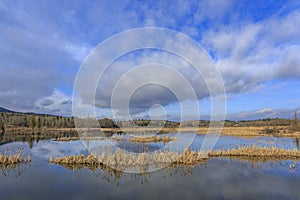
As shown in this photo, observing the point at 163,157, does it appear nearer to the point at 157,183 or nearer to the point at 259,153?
the point at 157,183

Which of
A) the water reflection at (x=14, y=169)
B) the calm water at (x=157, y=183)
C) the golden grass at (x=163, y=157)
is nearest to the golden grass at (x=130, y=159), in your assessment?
the golden grass at (x=163, y=157)

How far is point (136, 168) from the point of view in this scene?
44.9ft

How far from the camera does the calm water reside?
9609 millimetres

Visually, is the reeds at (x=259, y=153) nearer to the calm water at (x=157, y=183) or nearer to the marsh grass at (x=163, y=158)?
the marsh grass at (x=163, y=158)

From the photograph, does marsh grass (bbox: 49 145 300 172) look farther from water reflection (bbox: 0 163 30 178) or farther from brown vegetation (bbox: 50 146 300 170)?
water reflection (bbox: 0 163 30 178)

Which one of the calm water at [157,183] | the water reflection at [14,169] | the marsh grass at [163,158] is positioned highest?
the marsh grass at [163,158]

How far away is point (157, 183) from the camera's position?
36.6ft

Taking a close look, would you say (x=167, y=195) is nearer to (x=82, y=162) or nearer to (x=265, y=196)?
(x=265, y=196)

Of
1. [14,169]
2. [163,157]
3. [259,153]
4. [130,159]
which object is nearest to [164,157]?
[163,157]

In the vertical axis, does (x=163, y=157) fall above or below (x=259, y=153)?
above

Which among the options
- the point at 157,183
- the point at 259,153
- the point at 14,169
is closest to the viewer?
the point at 157,183

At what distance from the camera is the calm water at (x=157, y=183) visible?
9609 mm

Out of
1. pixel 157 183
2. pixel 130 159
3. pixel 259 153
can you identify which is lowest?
pixel 157 183

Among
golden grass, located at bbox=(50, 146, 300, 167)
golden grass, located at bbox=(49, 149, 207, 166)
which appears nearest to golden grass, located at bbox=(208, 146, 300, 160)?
golden grass, located at bbox=(50, 146, 300, 167)
